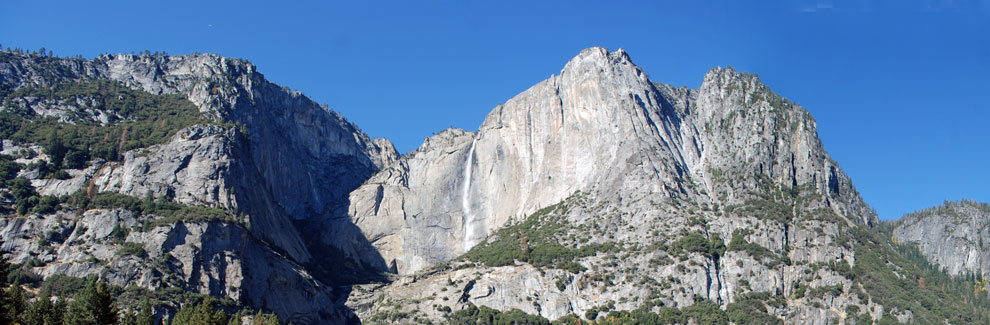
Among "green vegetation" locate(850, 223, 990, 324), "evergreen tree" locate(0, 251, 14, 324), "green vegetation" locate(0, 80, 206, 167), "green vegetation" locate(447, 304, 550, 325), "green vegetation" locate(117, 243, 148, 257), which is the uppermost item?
"green vegetation" locate(0, 80, 206, 167)

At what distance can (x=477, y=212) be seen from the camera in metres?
184

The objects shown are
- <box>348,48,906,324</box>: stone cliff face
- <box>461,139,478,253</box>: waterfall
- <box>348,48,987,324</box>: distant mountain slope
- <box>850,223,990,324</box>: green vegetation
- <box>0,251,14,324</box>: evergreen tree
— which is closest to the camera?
<box>0,251,14,324</box>: evergreen tree

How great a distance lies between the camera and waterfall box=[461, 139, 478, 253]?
180 m

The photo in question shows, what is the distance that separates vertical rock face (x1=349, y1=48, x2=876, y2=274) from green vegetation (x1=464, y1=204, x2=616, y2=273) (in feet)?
31.6

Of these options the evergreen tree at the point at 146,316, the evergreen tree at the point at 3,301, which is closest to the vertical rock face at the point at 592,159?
the evergreen tree at the point at 146,316

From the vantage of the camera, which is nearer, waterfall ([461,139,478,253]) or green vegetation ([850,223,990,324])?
green vegetation ([850,223,990,324])

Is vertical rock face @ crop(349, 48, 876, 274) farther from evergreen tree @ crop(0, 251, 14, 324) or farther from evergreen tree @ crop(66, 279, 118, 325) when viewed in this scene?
evergreen tree @ crop(0, 251, 14, 324)

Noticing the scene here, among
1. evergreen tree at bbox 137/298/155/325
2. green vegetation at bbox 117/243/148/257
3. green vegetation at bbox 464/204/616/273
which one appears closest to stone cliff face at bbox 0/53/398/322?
green vegetation at bbox 117/243/148/257

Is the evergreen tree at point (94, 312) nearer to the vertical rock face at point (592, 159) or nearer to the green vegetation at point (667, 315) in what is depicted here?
the green vegetation at point (667, 315)

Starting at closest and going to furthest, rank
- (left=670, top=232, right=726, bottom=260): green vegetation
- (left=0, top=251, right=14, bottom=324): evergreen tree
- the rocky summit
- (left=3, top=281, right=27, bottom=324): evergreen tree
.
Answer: (left=0, top=251, right=14, bottom=324): evergreen tree → (left=3, top=281, right=27, bottom=324): evergreen tree → the rocky summit → (left=670, top=232, right=726, bottom=260): green vegetation

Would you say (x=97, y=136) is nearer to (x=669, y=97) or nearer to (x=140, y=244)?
(x=140, y=244)

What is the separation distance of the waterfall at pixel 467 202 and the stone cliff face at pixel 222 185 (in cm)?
2084

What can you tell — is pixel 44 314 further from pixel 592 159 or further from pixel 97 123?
pixel 592 159

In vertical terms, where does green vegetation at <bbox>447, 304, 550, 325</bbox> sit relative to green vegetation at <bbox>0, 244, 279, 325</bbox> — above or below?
above
